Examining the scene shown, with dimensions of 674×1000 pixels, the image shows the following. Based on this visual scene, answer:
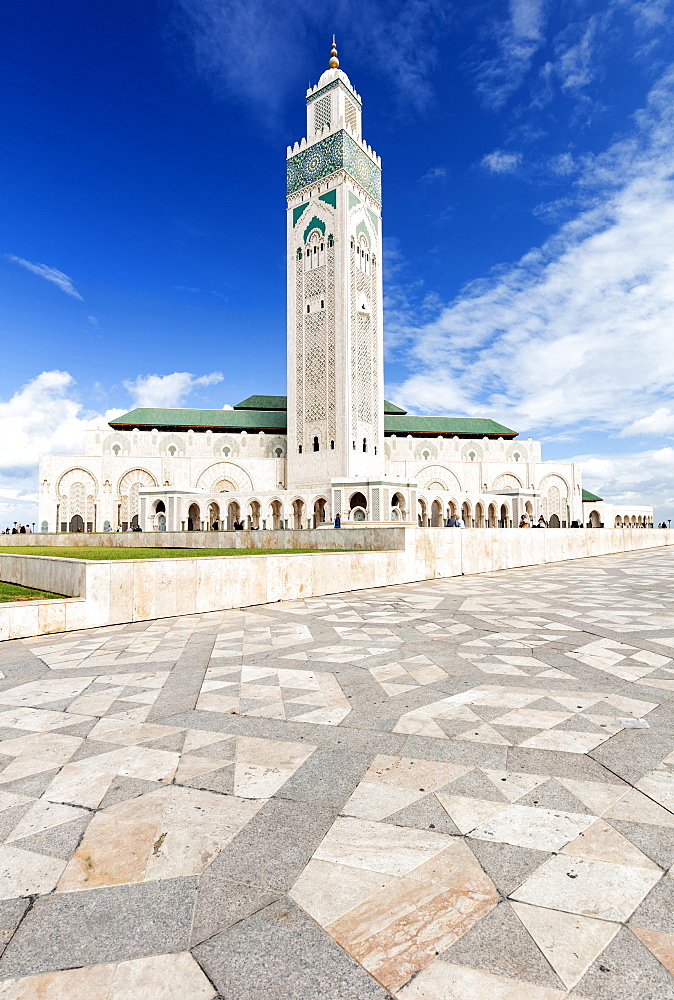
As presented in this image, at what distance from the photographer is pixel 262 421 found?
54000 millimetres

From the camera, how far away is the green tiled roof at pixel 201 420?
52.2 m

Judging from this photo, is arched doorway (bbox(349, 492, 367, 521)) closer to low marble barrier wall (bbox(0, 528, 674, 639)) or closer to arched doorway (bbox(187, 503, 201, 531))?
arched doorway (bbox(187, 503, 201, 531))

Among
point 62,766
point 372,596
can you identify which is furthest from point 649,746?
point 372,596

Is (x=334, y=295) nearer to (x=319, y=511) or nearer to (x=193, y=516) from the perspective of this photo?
(x=319, y=511)

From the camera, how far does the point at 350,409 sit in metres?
42.8

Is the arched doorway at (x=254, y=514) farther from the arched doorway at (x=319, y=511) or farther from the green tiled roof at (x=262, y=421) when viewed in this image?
the green tiled roof at (x=262, y=421)

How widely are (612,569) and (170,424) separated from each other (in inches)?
1756

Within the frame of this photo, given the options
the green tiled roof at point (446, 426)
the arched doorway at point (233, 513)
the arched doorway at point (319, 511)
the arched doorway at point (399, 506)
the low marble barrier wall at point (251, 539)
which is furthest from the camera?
the green tiled roof at point (446, 426)

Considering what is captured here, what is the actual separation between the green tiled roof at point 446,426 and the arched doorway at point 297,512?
594 inches

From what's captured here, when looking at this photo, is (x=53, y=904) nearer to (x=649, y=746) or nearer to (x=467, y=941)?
(x=467, y=941)

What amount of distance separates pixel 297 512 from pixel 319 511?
2.30 m

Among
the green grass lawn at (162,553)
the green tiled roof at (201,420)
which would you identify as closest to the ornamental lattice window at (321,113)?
the green tiled roof at (201,420)

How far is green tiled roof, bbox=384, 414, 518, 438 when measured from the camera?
56250 mm

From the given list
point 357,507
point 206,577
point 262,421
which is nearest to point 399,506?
point 357,507
